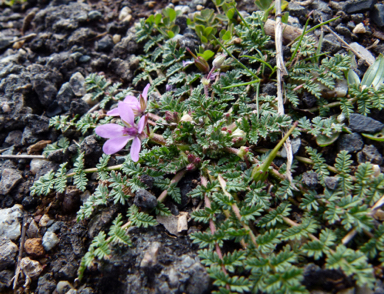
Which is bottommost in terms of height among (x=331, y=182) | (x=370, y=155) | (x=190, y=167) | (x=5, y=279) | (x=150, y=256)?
(x=5, y=279)

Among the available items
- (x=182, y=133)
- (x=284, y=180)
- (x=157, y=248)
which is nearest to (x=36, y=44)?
(x=182, y=133)

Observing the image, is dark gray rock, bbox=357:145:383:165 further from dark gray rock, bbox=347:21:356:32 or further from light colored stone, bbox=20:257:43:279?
light colored stone, bbox=20:257:43:279

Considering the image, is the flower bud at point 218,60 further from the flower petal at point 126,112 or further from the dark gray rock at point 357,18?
the dark gray rock at point 357,18

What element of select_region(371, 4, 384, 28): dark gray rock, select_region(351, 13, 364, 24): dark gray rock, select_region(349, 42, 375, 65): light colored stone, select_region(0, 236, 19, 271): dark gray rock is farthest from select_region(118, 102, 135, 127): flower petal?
select_region(371, 4, 384, 28): dark gray rock

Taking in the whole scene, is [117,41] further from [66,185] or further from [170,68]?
[66,185]

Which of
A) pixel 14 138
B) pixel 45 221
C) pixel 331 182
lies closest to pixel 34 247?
pixel 45 221

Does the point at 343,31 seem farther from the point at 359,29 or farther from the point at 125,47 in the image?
the point at 125,47

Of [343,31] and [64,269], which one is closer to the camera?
[64,269]
